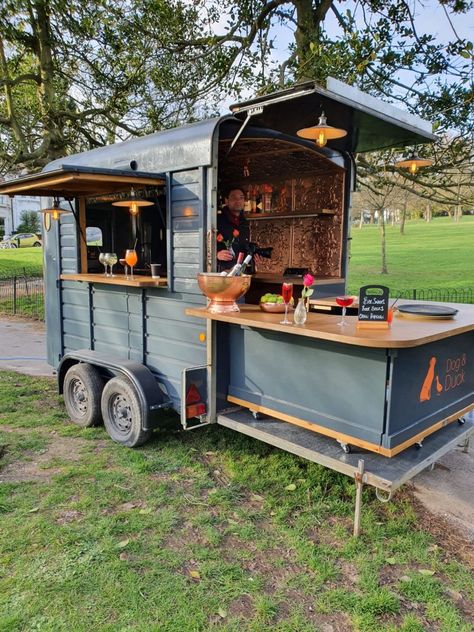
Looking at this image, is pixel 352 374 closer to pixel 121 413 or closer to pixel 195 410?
pixel 195 410

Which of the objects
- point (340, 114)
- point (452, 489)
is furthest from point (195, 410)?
point (340, 114)

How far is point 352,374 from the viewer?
2.96 m

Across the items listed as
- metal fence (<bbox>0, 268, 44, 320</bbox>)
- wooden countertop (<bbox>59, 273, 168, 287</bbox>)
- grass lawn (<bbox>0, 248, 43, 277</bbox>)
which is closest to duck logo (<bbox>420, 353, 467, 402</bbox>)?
wooden countertop (<bbox>59, 273, 168, 287</bbox>)

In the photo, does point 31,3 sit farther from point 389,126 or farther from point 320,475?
point 320,475

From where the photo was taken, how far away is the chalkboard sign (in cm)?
295

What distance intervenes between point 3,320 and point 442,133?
1095 centimetres

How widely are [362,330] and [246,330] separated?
3.46 feet

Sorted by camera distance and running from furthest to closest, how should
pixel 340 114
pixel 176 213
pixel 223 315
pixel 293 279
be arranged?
pixel 293 279 < pixel 176 213 < pixel 340 114 < pixel 223 315

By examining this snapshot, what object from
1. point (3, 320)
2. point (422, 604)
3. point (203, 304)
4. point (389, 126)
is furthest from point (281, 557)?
point (3, 320)

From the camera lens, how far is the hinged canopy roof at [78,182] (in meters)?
3.75

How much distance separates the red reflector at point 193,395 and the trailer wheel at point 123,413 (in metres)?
0.64

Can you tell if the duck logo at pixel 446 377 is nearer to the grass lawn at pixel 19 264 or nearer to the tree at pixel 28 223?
the grass lawn at pixel 19 264

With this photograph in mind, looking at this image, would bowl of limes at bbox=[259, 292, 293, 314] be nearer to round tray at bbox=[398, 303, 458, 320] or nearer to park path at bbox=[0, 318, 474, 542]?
round tray at bbox=[398, 303, 458, 320]

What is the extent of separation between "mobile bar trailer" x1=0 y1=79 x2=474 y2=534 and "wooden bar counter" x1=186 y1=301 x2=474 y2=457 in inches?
0.4
